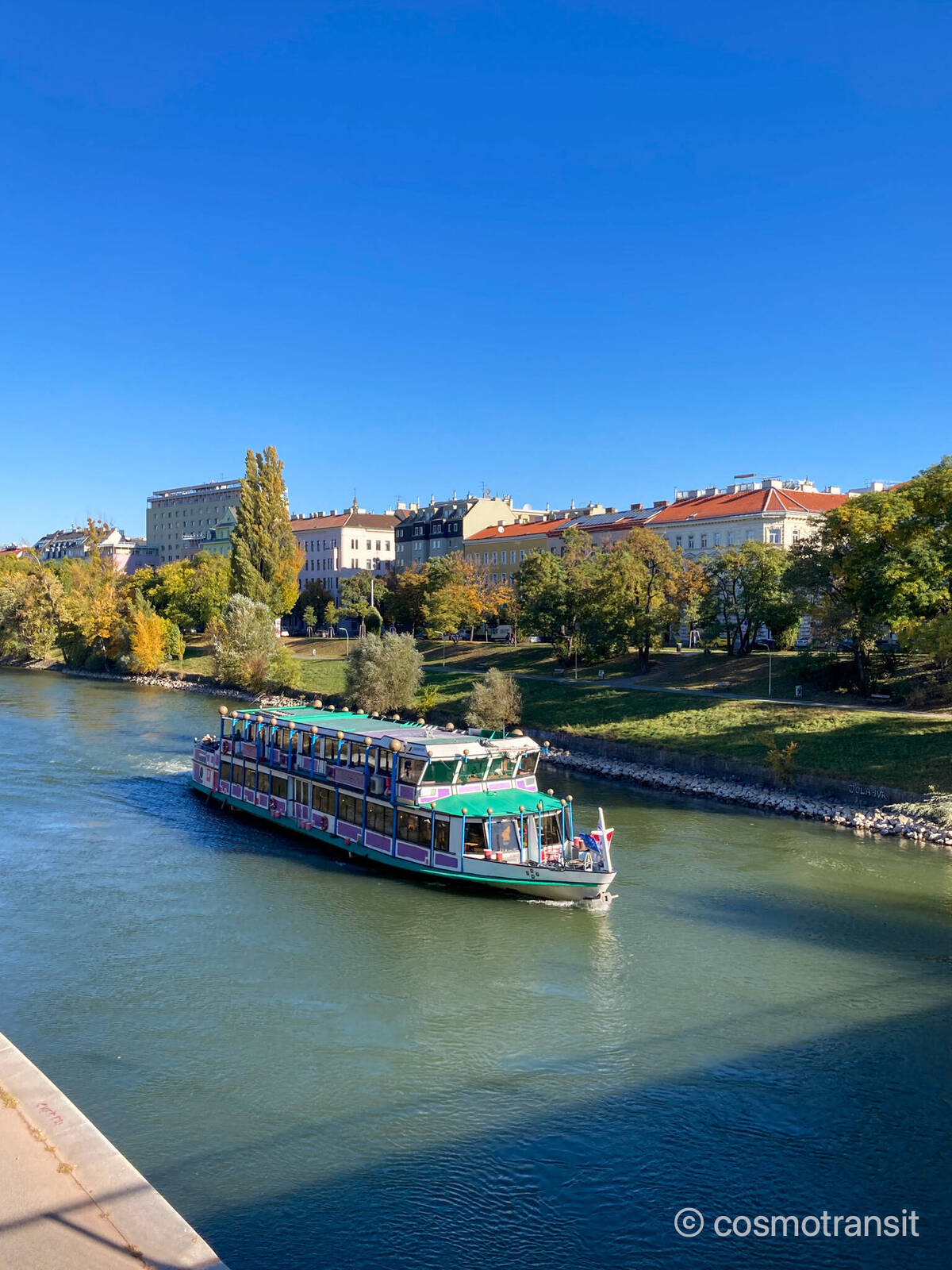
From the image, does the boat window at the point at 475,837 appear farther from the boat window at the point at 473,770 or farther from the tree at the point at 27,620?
the tree at the point at 27,620

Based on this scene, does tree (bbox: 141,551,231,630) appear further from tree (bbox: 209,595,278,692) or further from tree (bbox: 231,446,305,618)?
tree (bbox: 209,595,278,692)

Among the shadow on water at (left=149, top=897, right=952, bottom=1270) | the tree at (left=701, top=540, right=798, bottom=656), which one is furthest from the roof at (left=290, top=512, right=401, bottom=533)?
the shadow on water at (left=149, top=897, right=952, bottom=1270)

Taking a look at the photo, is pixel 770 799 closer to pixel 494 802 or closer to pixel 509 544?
pixel 494 802

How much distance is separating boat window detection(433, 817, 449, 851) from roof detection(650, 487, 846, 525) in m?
51.4

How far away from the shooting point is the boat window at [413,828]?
27.8m

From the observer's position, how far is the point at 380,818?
29.6 m

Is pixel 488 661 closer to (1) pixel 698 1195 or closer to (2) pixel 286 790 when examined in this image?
(2) pixel 286 790

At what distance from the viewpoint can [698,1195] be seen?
14.0 m

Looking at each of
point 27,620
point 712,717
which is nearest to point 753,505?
point 712,717

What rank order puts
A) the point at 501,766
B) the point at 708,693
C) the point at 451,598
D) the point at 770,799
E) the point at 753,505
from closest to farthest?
the point at 501,766 < the point at 770,799 < the point at 708,693 < the point at 753,505 < the point at 451,598

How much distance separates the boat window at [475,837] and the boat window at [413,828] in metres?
1.36

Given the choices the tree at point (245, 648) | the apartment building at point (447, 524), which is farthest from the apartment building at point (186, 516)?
the tree at point (245, 648)

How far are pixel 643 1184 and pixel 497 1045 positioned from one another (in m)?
4.43

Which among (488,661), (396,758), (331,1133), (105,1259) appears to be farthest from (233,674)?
(105,1259)
